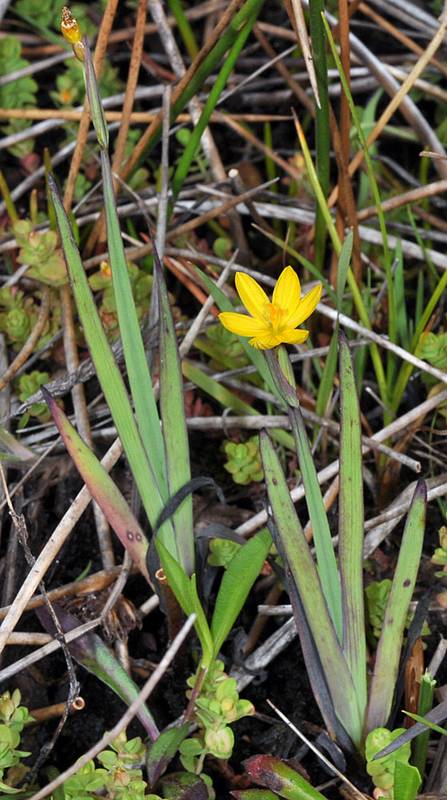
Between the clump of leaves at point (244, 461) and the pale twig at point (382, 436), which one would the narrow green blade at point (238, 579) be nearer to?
the pale twig at point (382, 436)

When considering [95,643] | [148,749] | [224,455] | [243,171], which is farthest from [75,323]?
[148,749]

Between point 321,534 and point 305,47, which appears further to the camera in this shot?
point 305,47

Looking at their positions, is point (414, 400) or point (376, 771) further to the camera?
point (414, 400)

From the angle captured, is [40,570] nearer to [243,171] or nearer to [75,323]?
[75,323]

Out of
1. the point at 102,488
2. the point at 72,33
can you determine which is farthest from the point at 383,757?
the point at 72,33

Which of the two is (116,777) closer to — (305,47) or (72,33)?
(72,33)
